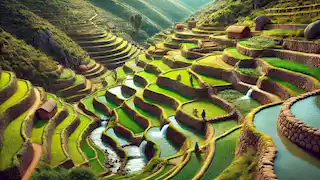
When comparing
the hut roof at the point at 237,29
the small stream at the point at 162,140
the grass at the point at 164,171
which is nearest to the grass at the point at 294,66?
the small stream at the point at 162,140

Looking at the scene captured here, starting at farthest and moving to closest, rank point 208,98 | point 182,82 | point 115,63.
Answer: point 115,63 < point 182,82 < point 208,98

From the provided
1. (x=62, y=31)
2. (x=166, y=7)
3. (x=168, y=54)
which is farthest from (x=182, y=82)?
(x=166, y=7)

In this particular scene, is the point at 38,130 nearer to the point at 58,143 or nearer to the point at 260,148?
the point at 58,143

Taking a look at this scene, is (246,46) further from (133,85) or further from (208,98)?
(133,85)

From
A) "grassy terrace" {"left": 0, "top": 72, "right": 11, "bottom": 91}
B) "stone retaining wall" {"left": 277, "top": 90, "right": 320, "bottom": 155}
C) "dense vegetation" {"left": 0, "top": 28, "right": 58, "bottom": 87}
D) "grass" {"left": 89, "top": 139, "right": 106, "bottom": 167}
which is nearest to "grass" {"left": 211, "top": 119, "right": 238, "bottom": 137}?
"stone retaining wall" {"left": 277, "top": 90, "right": 320, "bottom": 155}

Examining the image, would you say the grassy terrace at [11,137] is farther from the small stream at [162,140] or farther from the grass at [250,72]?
the grass at [250,72]

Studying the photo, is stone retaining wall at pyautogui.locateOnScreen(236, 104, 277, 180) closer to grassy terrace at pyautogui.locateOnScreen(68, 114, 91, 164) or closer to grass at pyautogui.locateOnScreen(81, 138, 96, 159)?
grassy terrace at pyautogui.locateOnScreen(68, 114, 91, 164)
